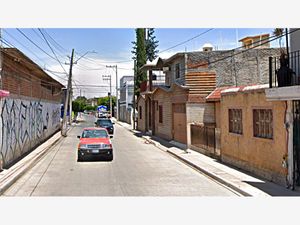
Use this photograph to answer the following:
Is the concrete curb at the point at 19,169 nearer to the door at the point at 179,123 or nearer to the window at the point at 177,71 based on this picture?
the door at the point at 179,123

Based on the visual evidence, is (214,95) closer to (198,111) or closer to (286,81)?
(198,111)

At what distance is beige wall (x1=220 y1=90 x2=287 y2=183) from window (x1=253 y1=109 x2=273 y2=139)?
0.57 feet

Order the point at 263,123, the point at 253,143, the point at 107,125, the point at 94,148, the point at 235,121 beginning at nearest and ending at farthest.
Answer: the point at 263,123 → the point at 253,143 → the point at 235,121 → the point at 94,148 → the point at 107,125

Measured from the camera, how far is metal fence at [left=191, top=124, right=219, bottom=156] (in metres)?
18.4

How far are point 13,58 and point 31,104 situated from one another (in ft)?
20.3

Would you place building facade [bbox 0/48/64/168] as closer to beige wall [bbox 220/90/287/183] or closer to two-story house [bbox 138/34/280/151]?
→ two-story house [bbox 138/34/280/151]

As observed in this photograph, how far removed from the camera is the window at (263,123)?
12414 millimetres

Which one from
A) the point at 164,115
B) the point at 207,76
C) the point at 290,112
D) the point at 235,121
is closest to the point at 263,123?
the point at 290,112

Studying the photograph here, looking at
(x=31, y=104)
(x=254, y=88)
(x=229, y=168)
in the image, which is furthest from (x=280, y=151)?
(x=31, y=104)

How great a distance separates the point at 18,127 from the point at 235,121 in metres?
10.1

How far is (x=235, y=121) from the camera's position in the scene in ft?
51.5

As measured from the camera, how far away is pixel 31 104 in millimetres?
22891

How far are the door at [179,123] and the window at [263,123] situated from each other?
9960 mm
